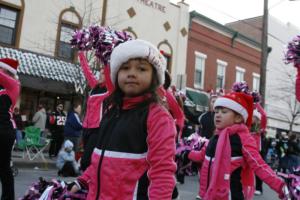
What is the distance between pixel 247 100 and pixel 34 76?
461 inches

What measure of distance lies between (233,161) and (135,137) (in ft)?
5.36

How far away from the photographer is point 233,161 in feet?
12.4

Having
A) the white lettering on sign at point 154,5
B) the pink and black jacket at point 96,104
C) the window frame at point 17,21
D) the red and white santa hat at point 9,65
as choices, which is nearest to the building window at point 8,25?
the window frame at point 17,21

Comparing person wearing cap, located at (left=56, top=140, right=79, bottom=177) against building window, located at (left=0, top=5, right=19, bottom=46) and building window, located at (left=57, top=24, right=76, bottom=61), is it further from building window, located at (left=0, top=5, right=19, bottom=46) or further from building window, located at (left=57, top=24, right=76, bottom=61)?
building window, located at (left=57, top=24, right=76, bottom=61)

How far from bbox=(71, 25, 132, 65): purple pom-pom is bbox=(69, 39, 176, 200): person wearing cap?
6.59 feet

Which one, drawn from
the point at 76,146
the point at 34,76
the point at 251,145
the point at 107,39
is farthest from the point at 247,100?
the point at 34,76

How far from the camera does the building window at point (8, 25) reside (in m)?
15.3

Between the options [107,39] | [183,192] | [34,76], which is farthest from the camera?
[34,76]

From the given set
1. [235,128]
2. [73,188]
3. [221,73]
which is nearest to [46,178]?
[235,128]

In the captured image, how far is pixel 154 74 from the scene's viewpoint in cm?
257

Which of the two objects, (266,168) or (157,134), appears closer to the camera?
(157,134)

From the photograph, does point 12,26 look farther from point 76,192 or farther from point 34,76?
point 76,192

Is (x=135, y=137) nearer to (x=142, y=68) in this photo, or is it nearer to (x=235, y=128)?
(x=142, y=68)

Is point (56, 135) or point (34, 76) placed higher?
point (34, 76)
